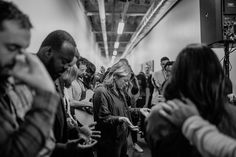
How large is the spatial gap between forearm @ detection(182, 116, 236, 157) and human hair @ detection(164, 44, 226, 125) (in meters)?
0.13

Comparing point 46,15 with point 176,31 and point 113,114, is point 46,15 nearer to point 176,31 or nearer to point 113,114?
point 113,114

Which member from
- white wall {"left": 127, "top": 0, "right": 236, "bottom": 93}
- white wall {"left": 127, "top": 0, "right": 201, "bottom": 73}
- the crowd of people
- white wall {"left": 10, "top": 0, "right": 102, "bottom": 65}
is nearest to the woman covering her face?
white wall {"left": 10, "top": 0, "right": 102, "bottom": 65}

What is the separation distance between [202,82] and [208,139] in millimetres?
237

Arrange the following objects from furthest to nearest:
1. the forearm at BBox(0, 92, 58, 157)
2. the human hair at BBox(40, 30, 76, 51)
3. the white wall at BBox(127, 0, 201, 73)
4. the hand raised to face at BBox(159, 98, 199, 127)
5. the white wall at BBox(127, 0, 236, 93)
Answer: the white wall at BBox(127, 0, 201, 73) → the white wall at BBox(127, 0, 236, 93) → the human hair at BBox(40, 30, 76, 51) → the hand raised to face at BBox(159, 98, 199, 127) → the forearm at BBox(0, 92, 58, 157)

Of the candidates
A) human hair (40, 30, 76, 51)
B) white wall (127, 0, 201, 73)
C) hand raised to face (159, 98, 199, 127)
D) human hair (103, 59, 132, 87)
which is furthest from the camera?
white wall (127, 0, 201, 73)

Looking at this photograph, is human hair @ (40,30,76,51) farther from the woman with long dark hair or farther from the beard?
the woman with long dark hair

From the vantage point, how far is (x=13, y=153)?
2.40 feet

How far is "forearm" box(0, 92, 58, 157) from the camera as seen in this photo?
74cm

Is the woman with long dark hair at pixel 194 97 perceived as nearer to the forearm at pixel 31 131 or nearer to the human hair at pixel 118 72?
the forearm at pixel 31 131

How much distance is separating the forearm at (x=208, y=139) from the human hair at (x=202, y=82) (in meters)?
0.13

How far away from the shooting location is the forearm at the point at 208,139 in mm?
833

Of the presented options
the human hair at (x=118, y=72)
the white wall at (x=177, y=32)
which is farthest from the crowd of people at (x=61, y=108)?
the white wall at (x=177, y=32)

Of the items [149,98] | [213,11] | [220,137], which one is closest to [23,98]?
[220,137]

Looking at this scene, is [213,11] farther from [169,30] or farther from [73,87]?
[169,30]
